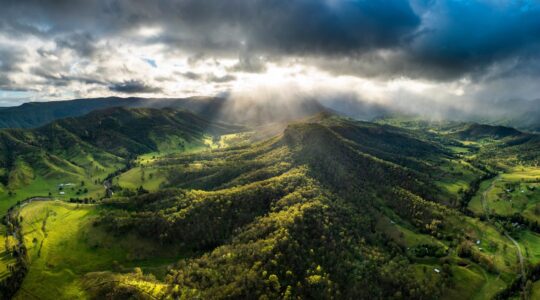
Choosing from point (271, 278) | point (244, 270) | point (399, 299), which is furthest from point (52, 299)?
point (399, 299)

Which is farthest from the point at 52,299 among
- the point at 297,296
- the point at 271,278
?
the point at 297,296

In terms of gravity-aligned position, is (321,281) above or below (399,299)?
above

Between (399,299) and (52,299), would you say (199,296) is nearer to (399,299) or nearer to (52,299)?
(52,299)

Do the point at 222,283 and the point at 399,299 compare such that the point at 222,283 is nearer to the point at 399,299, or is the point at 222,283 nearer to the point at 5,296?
the point at 399,299

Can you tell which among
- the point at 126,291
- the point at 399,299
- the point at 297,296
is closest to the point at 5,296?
the point at 126,291

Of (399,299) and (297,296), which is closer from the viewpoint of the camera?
(297,296)

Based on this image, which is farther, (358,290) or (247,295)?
(358,290)

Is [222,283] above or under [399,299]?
above
